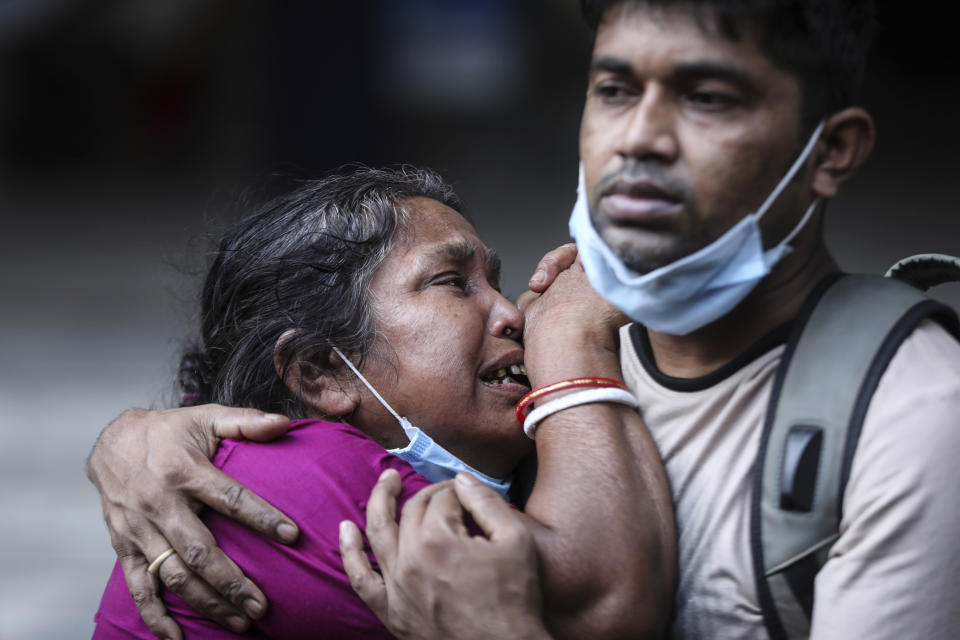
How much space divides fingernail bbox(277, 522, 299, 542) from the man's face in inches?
39.9

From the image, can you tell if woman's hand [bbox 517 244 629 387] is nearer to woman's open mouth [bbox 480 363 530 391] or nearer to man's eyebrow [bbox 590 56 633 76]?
woman's open mouth [bbox 480 363 530 391]

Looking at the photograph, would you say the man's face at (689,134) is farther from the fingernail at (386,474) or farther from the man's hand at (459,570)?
the fingernail at (386,474)

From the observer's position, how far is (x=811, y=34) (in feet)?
6.81

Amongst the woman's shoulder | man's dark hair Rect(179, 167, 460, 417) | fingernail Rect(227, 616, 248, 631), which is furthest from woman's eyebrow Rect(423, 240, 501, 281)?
fingernail Rect(227, 616, 248, 631)

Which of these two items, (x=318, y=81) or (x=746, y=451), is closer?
(x=746, y=451)

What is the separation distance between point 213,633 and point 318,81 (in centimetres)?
1255

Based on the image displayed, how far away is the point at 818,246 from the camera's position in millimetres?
2311

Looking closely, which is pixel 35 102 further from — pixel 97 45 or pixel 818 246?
Result: pixel 818 246

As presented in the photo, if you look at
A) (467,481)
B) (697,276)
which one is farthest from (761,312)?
(467,481)

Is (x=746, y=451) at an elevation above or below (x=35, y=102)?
below

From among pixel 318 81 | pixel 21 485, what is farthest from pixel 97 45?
pixel 21 485

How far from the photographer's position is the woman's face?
9.86ft

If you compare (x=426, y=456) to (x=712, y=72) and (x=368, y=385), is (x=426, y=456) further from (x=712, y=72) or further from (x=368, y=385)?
(x=712, y=72)

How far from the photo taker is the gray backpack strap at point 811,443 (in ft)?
6.54
